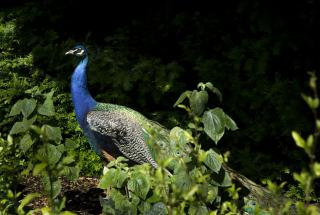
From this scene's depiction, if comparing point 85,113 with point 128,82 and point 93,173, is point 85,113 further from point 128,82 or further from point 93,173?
point 128,82

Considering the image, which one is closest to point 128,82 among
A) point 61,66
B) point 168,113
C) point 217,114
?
point 168,113

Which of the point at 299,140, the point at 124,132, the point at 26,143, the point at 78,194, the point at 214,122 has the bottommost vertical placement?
the point at 78,194

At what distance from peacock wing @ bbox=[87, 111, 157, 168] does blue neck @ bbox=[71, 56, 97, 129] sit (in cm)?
10

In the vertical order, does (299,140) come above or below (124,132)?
→ above

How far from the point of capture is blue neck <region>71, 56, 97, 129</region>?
389 cm

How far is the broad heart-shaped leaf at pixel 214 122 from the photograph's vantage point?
2.54 meters

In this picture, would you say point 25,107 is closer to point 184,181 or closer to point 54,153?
point 54,153

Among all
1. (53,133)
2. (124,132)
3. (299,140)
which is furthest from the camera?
(124,132)

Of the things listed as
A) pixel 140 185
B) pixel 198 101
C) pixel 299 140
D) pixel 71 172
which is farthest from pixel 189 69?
→ pixel 299 140

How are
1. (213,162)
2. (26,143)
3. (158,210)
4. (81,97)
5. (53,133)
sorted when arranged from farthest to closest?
1. (81,97)
2. (26,143)
3. (53,133)
4. (213,162)
5. (158,210)

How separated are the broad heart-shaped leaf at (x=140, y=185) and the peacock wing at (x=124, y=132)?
119 centimetres

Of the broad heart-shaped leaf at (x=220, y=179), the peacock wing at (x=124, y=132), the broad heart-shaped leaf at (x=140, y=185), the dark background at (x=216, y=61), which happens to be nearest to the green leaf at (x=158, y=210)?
the broad heart-shaped leaf at (x=140, y=185)

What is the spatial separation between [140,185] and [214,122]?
1.30 feet

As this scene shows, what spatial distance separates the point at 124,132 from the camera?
373 centimetres
